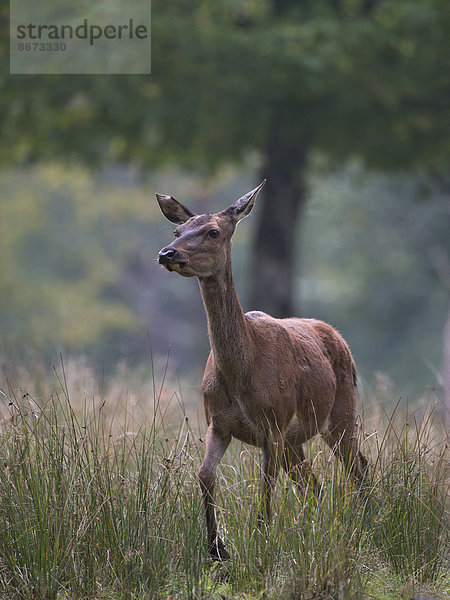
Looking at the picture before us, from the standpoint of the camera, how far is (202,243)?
5.86 meters

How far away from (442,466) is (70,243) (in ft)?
81.4

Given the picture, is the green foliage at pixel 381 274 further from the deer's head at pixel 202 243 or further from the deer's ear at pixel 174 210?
the deer's head at pixel 202 243

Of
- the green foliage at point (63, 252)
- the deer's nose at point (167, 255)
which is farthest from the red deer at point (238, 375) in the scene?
the green foliage at point (63, 252)

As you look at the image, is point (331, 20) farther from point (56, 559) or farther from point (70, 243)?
point (70, 243)

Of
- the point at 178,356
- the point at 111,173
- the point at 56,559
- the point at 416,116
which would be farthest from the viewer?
the point at 111,173

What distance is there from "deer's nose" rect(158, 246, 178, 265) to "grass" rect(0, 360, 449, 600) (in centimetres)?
93

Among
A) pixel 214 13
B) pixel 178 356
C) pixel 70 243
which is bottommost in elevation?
pixel 178 356

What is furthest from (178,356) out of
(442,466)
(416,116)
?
(442,466)

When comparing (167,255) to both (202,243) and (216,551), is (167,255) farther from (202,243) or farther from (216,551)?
(216,551)

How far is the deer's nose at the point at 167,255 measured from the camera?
552 centimetres

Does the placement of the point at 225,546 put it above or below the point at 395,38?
below

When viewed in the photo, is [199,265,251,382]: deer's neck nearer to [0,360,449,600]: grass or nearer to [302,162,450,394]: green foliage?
[0,360,449,600]: grass

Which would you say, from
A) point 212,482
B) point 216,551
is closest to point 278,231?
point 212,482

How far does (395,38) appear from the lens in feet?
39.8
